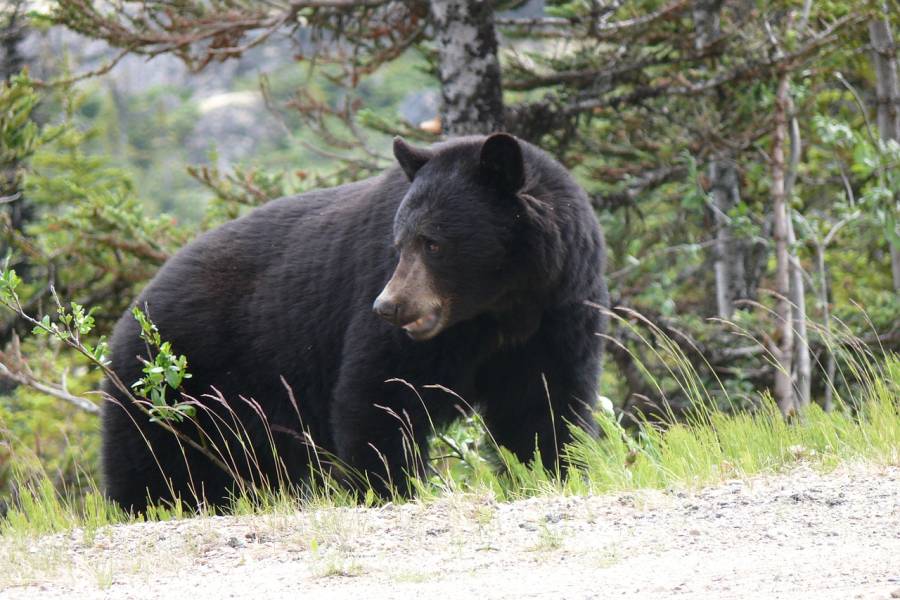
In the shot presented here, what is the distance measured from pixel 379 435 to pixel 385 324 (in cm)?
50

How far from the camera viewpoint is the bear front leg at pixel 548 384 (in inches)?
208

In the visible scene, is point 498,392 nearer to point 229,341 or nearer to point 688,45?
point 229,341

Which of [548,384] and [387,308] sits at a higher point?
[387,308]

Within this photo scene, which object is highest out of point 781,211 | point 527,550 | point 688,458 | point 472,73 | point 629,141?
point 472,73

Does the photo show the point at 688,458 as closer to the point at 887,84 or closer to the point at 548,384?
the point at 548,384

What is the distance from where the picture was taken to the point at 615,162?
1056 centimetres

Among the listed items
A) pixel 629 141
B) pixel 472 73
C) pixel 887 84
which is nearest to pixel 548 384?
pixel 472 73

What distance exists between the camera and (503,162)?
498 centimetres

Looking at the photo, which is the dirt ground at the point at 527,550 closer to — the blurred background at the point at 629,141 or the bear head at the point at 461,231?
the bear head at the point at 461,231

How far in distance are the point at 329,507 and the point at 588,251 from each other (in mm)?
1804

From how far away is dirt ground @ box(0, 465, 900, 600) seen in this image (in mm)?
2994

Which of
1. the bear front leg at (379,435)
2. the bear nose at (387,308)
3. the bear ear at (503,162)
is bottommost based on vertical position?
the bear front leg at (379,435)

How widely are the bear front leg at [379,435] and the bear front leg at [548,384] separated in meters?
0.46

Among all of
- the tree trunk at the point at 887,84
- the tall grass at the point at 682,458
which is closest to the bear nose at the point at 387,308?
the tall grass at the point at 682,458
